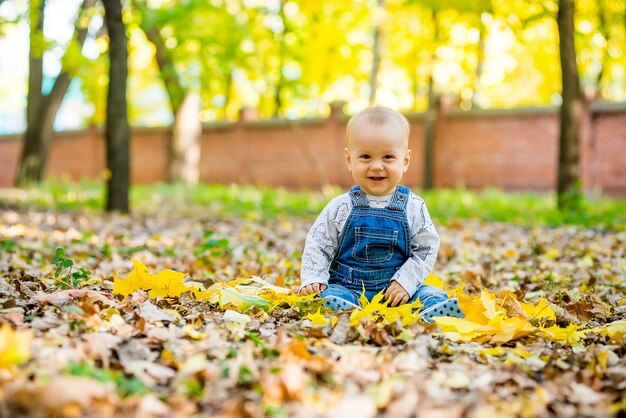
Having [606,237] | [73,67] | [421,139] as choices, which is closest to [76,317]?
[606,237]

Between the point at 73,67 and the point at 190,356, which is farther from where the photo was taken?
the point at 73,67

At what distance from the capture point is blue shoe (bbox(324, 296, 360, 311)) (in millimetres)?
3480

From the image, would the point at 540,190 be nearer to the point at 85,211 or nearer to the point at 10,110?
the point at 85,211

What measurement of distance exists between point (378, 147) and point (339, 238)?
543 millimetres

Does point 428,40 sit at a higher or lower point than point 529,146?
higher

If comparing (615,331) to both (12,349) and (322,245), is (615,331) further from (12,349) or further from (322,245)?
(12,349)

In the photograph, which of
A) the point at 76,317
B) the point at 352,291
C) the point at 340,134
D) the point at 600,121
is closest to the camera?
the point at 76,317

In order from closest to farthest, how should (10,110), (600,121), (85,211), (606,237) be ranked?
(606,237), (85,211), (600,121), (10,110)

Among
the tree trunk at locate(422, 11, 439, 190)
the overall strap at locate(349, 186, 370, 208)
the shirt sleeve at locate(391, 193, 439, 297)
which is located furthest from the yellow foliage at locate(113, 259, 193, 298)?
the tree trunk at locate(422, 11, 439, 190)

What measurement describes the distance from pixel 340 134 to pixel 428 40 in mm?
4148

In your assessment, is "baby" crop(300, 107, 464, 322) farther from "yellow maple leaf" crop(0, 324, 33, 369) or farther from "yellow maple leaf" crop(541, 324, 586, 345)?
"yellow maple leaf" crop(0, 324, 33, 369)

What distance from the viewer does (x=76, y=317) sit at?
116 inches

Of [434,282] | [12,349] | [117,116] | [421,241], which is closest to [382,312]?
[421,241]

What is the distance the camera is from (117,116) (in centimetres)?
1002
